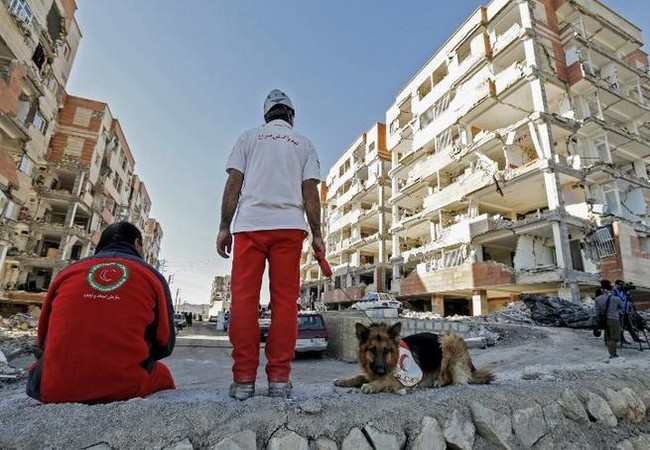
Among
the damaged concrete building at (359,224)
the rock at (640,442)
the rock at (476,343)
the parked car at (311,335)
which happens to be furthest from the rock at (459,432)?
the damaged concrete building at (359,224)

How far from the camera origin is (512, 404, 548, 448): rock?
240 cm

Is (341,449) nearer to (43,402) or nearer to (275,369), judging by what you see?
(275,369)

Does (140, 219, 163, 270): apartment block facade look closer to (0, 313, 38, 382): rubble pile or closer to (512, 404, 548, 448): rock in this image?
(0, 313, 38, 382): rubble pile

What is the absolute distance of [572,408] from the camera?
2809mm

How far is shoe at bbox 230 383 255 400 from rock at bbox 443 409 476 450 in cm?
124

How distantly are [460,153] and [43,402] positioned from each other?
2454cm

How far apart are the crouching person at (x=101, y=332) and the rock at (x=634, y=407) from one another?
166 inches

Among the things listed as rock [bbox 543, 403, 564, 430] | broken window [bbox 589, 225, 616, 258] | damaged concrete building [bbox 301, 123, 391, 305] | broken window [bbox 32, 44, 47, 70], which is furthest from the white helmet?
damaged concrete building [bbox 301, 123, 391, 305]

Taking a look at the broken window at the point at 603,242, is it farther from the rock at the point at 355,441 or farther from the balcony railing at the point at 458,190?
the rock at the point at 355,441

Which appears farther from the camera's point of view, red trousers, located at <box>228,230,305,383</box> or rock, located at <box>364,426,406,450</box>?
red trousers, located at <box>228,230,305,383</box>

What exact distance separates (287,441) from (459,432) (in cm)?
116

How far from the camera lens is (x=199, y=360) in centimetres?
1144

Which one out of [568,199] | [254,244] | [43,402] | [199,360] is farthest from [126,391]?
[568,199]

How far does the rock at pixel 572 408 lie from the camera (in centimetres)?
279
